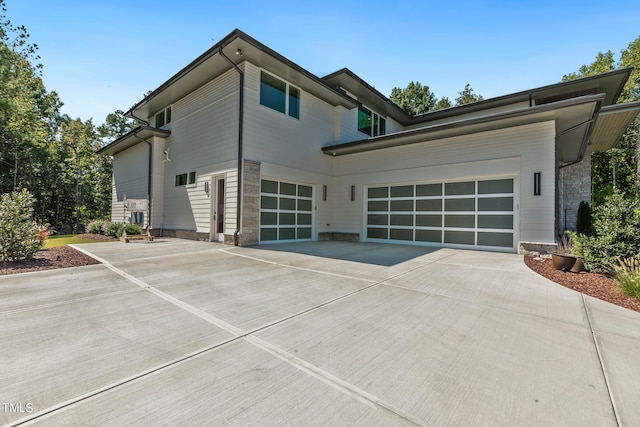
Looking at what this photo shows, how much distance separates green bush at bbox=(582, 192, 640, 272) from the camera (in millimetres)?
5016

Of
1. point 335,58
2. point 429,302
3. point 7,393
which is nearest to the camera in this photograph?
point 7,393

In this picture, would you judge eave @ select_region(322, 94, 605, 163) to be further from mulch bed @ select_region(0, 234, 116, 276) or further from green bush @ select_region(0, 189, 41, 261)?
green bush @ select_region(0, 189, 41, 261)

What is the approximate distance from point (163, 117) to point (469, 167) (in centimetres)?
1335

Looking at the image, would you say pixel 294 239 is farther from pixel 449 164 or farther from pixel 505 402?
pixel 505 402

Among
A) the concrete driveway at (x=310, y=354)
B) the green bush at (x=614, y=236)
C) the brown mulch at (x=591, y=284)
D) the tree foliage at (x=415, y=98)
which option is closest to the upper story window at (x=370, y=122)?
the brown mulch at (x=591, y=284)

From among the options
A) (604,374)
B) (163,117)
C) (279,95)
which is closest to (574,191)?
(279,95)

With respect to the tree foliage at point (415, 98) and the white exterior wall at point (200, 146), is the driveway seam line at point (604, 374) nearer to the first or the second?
the white exterior wall at point (200, 146)

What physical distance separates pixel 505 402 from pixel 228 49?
941cm

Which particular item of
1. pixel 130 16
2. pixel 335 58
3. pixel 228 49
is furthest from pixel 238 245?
pixel 335 58

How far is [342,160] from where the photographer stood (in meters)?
11.7

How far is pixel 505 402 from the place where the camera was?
1.73 metres

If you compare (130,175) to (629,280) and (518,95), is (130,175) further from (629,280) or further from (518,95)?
(518,95)

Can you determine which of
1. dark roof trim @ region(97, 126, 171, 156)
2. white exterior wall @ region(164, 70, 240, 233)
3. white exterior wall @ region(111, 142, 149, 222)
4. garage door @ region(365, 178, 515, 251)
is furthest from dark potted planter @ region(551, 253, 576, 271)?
white exterior wall @ region(111, 142, 149, 222)

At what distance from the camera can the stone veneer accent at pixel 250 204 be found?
8617mm
